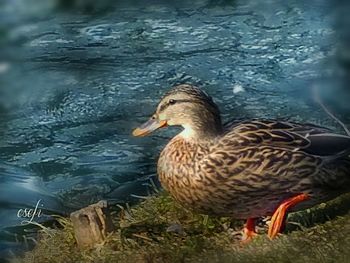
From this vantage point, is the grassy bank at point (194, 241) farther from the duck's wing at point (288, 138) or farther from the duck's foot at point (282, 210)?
the duck's wing at point (288, 138)

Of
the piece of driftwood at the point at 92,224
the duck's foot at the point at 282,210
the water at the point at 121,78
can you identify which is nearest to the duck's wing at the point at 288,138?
the duck's foot at the point at 282,210

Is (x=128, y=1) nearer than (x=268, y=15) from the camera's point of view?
No

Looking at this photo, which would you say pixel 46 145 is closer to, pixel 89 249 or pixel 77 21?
pixel 89 249

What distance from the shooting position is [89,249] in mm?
4840

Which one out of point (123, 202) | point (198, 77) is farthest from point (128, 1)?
point (123, 202)

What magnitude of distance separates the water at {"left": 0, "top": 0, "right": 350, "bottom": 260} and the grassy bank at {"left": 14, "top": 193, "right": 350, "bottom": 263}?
53 cm

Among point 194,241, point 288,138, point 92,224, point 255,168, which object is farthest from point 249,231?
point 92,224

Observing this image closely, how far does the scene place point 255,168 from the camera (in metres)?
4.58

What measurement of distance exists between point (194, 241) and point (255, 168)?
1.59 feet

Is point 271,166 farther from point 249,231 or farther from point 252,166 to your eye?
point 249,231

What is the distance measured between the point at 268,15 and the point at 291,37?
1.87 ft

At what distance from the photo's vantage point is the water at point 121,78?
6.07 m

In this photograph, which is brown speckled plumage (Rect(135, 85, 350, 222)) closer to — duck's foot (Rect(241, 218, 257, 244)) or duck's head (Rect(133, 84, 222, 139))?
duck's head (Rect(133, 84, 222, 139))

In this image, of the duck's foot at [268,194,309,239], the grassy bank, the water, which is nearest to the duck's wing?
the duck's foot at [268,194,309,239]
